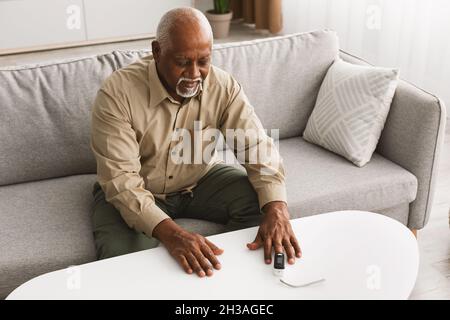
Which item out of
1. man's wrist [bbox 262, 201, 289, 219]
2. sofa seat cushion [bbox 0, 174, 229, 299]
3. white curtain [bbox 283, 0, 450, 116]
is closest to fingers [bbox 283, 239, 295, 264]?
man's wrist [bbox 262, 201, 289, 219]

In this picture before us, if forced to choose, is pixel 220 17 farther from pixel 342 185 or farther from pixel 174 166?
pixel 174 166

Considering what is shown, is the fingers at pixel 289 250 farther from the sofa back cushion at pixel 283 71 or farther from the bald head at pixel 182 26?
the sofa back cushion at pixel 283 71

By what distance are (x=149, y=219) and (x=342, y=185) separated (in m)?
0.72

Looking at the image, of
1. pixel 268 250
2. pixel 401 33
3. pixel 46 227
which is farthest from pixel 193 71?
pixel 401 33

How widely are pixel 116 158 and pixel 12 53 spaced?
2990 mm

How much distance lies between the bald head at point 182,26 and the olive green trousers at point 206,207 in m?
0.49

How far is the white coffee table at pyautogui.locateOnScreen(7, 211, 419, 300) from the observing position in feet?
4.43

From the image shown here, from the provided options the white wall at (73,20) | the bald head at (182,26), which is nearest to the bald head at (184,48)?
the bald head at (182,26)

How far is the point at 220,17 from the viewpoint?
178 inches

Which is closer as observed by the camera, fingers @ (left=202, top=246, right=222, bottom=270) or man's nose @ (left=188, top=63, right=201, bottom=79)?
fingers @ (left=202, top=246, right=222, bottom=270)

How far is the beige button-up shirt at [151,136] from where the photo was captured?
166 cm

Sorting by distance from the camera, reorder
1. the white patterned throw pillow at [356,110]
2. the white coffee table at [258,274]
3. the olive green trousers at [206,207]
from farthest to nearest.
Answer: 1. the white patterned throw pillow at [356,110]
2. the olive green trousers at [206,207]
3. the white coffee table at [258,274]

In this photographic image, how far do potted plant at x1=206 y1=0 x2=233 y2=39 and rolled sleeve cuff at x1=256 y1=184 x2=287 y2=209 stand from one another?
3.01 meters

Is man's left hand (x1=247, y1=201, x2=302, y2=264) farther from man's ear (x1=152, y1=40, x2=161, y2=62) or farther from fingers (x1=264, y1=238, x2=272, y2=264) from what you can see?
man's ear (x1=152, y1=40, x2=161, y2=62)
